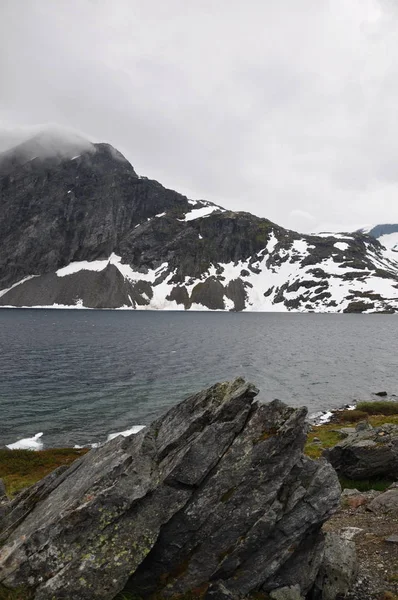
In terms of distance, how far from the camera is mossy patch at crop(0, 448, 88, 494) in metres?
32.7

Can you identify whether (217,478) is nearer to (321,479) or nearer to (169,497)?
(169,497)

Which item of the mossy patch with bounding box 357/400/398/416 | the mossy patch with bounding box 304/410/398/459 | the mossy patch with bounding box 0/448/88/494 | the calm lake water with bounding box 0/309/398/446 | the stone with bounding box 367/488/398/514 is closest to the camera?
the stone with bounding box 367/488/398/514

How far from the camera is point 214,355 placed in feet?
330

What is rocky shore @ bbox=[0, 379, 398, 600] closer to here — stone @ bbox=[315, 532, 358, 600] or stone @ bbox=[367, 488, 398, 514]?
stone @ bbox=[315, 532, 358, 600]

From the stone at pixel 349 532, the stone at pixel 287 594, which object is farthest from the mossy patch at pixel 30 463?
the stone at pixel 287 594

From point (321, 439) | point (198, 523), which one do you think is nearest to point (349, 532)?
point (198, 523)

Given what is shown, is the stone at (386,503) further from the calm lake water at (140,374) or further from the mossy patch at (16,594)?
the calm lake water at (140,374)

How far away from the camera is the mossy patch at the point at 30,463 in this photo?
32688 millimetres

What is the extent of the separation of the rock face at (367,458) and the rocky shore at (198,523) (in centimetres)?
991

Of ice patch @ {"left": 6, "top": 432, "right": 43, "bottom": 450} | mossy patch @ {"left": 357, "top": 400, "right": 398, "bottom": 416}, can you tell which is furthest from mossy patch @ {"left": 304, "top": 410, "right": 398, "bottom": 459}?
ice patch @ {"left": 6, "top": 432, "right": 43, "bottom": 450}

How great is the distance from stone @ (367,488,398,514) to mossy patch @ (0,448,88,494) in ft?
86.9

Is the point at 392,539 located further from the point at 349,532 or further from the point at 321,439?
the point at 321,439

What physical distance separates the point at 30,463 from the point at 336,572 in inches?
1258

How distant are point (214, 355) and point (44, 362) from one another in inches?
1670
